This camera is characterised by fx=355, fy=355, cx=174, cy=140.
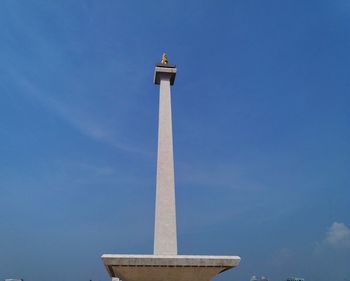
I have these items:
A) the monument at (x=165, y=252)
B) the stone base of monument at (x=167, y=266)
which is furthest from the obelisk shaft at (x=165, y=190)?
the stone base of monument at (x=167, y=266)

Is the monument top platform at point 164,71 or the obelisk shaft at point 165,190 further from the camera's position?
the monument top platform at point 164,71

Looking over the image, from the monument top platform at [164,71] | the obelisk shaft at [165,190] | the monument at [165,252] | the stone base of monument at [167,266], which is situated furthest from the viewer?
the monument top platform at [164,71]

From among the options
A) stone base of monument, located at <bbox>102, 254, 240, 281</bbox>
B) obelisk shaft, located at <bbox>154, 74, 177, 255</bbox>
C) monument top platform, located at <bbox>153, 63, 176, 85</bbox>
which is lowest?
stone base of monument, located at <bbox>102, 254, 240, 281</bbox>

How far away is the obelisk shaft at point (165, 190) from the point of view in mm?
14836

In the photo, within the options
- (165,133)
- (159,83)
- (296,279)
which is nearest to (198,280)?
(165,133)

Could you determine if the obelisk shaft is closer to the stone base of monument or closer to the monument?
the monument

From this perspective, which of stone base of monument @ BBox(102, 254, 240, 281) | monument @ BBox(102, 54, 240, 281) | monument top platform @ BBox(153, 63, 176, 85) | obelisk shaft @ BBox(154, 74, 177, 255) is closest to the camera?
stone base of monument @ BBox(102, 254, 240, 281)

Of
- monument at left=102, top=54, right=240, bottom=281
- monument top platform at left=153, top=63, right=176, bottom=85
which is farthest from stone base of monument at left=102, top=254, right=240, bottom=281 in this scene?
monument top platform at left=153, top=63, right=176, bottom=85

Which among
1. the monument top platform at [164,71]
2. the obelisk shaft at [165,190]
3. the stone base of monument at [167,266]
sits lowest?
the stone base of monument at [167,266]

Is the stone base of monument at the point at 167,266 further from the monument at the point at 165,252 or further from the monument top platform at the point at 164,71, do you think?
the monument top platform at the point at 164,71

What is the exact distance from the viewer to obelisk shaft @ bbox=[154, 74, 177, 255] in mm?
14836

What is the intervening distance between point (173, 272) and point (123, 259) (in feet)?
5.95

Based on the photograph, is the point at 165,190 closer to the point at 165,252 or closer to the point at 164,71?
the point at 165,252

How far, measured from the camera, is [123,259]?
11.7m
